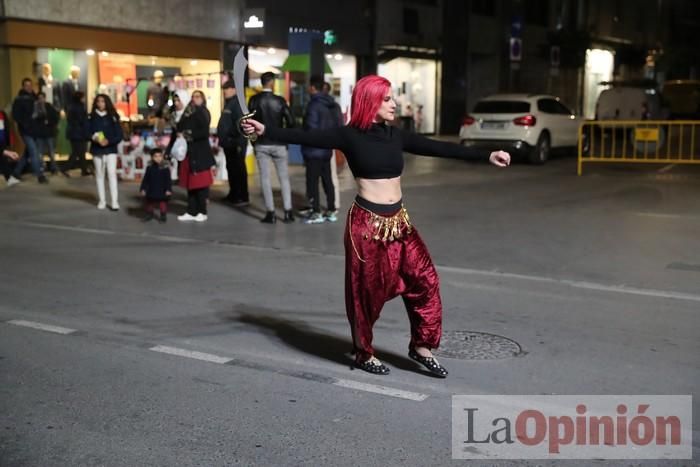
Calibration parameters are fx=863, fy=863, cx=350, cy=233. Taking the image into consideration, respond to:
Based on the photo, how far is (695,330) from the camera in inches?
256

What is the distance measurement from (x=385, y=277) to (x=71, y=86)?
50.7 ft

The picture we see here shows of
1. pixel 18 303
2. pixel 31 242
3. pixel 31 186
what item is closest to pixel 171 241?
pixel 31 242

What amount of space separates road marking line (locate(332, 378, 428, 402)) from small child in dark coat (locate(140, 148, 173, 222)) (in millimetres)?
7048

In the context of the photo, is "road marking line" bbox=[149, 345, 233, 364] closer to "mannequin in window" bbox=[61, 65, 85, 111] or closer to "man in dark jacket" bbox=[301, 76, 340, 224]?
"man in dark jacket" bbox=[301, 76, 340, 224]

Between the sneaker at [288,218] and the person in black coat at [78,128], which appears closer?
the sneaker at [288,218]

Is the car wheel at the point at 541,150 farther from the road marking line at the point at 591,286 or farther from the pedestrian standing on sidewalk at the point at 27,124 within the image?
the road marking line at the point at 591,286

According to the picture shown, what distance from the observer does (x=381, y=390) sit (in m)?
5.16

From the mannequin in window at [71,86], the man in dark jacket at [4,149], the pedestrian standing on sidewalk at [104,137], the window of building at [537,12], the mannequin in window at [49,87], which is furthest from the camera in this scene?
the window of building at [537,12]

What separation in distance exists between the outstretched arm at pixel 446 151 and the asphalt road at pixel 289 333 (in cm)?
136

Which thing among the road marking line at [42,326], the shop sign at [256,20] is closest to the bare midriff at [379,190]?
the road marking line at [42,326]

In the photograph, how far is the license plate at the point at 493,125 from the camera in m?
20.9

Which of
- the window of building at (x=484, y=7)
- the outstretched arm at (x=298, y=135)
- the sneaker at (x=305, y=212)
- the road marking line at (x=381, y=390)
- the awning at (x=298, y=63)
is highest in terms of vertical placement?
the window of building at (x=484, y=7)

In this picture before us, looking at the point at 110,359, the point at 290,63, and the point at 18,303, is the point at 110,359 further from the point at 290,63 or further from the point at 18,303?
the point at 290,63

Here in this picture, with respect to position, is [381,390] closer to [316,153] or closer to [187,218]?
[316,153]
